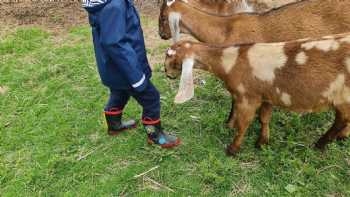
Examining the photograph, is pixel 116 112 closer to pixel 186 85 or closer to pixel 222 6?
pixel 186 85

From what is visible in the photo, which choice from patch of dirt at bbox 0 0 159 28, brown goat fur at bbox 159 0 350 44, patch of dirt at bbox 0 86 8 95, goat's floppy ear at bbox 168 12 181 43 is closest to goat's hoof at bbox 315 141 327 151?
brown goat fur at bbox 159 0 350 44

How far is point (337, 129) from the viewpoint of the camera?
12.3 feet

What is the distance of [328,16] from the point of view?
4.19m

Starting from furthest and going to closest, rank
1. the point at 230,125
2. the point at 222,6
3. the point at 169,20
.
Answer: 1. the point at 222,6
2. the point at 169,20
3. the point at 230,125

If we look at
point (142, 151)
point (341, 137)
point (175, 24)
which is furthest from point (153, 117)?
point (341, 137)

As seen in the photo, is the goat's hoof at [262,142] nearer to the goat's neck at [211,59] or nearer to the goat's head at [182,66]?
the goat's neck at [211,59]

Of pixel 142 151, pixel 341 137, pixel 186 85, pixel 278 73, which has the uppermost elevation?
pixel 278 73

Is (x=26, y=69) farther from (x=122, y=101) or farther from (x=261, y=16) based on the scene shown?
(x=261, y=16)

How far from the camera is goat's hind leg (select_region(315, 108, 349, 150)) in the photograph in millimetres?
3535

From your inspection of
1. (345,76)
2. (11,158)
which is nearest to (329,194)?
(345,76)

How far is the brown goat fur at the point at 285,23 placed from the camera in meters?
4.19

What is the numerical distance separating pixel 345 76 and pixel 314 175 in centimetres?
88

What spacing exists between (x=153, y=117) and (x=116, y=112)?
0.40 meters

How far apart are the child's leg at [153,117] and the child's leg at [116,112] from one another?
0.23 metres
